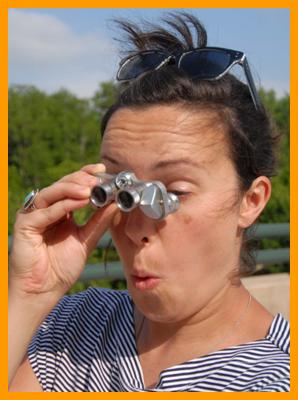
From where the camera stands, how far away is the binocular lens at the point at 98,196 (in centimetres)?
198

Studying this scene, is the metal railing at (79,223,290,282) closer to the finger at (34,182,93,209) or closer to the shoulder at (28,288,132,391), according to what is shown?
the shoulder at (28,288,132,391)

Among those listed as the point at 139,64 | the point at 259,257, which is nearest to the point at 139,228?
the point at 139,64

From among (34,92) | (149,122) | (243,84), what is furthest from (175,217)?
(34,92)

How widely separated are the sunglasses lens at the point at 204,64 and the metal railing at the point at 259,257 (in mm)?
1844

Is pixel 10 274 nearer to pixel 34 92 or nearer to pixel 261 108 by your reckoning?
pixel 261 108

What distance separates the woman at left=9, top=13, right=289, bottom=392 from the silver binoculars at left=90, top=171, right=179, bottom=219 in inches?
2.5

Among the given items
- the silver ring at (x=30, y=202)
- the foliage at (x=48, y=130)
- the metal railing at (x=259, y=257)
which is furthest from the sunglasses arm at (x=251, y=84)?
the foliage at (x=48, y=130)

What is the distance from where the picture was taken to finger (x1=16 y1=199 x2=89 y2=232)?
204cm

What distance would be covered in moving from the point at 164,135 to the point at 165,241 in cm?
35

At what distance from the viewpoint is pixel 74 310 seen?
8.09ft

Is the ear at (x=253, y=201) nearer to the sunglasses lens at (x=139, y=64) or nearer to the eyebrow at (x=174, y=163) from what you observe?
the eyebrow at (x=174, y=163)

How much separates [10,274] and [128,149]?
63 centimetres

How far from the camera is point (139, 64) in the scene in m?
2.32

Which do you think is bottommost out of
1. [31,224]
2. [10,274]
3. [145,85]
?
[10,274]
